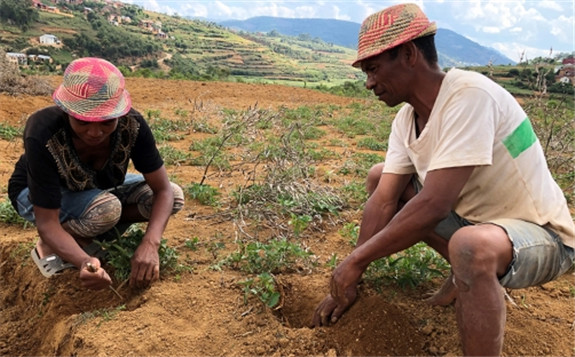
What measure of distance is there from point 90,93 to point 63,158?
0.38 metres

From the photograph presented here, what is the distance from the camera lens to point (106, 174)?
97.9 inches

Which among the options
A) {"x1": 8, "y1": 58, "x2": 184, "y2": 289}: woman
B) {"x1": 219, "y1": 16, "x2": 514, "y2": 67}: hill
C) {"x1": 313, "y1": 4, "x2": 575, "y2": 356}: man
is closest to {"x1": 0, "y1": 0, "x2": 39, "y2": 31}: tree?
{"x1": 8, "y1": 58, "x2": 184, "y2": 289}: woman

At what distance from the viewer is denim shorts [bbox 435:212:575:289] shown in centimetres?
159

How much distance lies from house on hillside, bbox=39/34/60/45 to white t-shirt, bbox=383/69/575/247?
32.7 m

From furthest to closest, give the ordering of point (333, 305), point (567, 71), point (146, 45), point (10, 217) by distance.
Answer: point (146, 45), point (567, 71), point (10, 217), point (333, 305)

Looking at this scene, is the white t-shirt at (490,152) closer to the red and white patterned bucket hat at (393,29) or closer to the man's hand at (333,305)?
the red and white patterned bucket hat at (393,29)

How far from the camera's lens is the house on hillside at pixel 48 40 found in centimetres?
2947

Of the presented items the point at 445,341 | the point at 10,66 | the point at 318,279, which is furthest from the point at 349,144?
the point at 10,66

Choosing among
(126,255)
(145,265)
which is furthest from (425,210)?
(126,255)

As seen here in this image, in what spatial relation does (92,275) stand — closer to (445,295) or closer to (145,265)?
(145,265)

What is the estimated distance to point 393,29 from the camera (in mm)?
1745

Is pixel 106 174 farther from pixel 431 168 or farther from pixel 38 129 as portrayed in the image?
pixel 431 168

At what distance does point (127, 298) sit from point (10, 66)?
7.88 m

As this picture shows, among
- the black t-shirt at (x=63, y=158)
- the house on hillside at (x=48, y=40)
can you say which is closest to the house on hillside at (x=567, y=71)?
the black t-shirt at (x=63, y=158)
